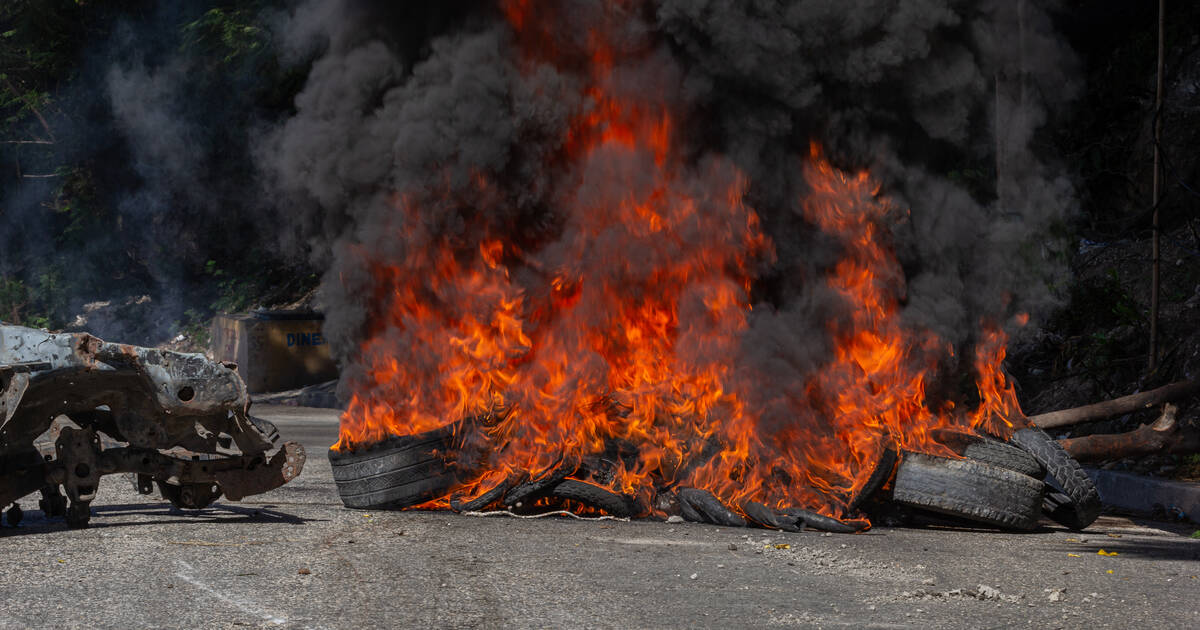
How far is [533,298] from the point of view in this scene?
8547 millimetres

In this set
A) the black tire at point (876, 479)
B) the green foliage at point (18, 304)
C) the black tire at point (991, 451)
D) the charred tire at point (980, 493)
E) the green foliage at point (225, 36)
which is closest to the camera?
the charred tire at point (980, 493)

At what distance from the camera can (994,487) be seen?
7.16 m

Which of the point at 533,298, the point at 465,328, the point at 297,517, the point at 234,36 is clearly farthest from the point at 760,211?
the point at 234,36

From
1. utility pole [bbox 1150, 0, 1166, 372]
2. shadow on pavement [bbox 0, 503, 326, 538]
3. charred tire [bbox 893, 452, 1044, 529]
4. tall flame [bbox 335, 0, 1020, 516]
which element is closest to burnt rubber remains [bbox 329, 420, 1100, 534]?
charred tire [bbox 893, 452, 1044, 529]

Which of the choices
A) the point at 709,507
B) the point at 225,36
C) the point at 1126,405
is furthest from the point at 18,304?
the point at 1126,405

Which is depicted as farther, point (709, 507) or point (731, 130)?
point (731, 130)

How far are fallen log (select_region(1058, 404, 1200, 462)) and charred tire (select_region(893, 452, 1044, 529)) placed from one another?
1020 mm

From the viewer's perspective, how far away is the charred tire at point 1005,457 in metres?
7.37

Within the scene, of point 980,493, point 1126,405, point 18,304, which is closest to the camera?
point 980,493

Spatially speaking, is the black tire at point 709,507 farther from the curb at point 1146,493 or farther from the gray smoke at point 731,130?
the curb at point 1146,493

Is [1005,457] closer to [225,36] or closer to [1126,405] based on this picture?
[1126,405]

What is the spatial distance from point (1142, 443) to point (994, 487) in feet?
5.16

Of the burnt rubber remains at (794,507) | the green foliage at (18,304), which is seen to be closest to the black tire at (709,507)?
the burnt rubber remains at (794,507)

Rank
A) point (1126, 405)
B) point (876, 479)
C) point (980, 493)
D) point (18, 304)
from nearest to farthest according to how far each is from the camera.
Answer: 1. point (980, 493)
2. point (876, 479)
3. point (1126, 405)
4. point (18, 304)
